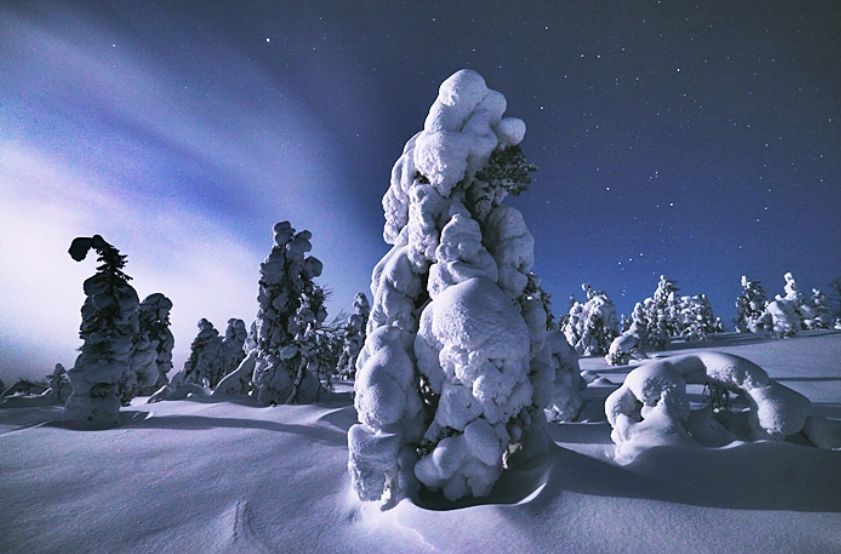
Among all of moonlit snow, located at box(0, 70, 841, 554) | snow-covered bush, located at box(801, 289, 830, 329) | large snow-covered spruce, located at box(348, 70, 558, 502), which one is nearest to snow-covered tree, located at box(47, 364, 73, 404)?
moonlit snow, located at box(0, 70, 841, 554)

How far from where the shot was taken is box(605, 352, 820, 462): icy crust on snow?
534 centimetres

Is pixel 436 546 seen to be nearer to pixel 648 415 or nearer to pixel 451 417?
pixel 451 417

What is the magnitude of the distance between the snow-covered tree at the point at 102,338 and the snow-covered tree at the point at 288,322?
17.4 feet

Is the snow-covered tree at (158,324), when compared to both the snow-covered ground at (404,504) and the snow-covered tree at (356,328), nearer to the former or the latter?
the snow-covered tree at (356,328)

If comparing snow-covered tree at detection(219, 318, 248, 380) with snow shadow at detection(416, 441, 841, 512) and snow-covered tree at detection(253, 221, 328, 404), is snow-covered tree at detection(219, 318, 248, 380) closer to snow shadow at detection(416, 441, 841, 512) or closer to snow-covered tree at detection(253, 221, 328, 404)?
snow-covered tree at detection(253, 221, 328, 404)

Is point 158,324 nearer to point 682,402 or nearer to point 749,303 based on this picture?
point 682,402

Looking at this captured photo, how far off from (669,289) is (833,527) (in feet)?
185

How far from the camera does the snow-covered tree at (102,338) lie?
12125 millimetres

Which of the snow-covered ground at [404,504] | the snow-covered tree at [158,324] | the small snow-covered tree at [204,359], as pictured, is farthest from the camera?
the small snow-covered tree at [204,359]

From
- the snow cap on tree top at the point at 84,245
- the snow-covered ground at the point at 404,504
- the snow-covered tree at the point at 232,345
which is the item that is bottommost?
the snow-covered ground at the point at 404,504

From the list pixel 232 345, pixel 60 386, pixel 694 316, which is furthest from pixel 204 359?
pixel 694 316

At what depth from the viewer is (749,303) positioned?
53.9 meters

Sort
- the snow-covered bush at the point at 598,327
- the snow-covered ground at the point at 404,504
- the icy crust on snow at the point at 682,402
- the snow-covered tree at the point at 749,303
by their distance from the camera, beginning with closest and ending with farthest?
1. the snow-covered ground at the point at 404,504
2. the icy crust on snow at the point at 682,402
3. the snow-covered bush at the point at 598,327
4. the snow-covered tree at the point at 749,303

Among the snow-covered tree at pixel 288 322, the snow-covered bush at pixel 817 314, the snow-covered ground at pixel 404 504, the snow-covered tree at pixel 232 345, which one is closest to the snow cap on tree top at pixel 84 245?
the snow-covered tree at pixel 288 322
